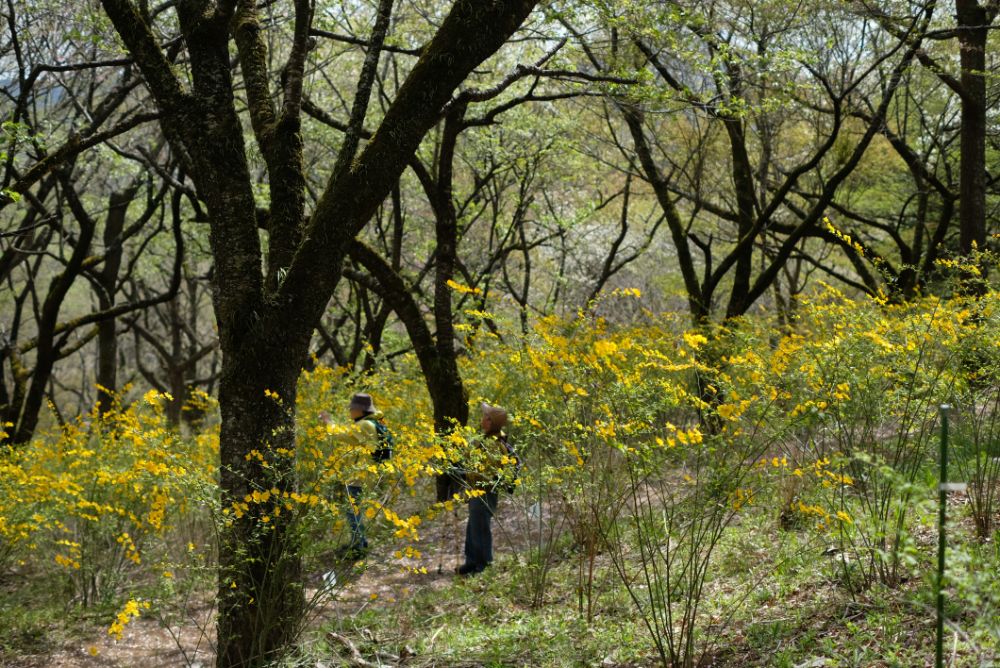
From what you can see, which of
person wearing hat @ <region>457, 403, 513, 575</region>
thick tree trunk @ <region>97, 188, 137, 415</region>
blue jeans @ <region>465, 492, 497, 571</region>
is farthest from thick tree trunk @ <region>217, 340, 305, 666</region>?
thick tree trunk @ <region>97, 188, 137, 415</region>

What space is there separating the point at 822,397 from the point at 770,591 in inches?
52.5

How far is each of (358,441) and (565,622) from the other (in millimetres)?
1673

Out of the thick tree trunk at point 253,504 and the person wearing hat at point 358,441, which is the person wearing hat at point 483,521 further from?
the thick tree trunk at point 253,504

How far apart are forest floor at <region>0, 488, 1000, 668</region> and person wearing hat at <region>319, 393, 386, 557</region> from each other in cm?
27

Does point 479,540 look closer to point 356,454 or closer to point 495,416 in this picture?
point 495,416

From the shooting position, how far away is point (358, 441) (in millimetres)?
5137

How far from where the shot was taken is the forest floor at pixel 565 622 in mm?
3596

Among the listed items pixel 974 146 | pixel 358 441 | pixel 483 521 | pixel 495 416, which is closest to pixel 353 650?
pixel 358 441

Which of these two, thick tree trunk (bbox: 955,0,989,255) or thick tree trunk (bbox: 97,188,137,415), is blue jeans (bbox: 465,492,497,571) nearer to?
thick tree trunk (bbox: 955,0,989,255)

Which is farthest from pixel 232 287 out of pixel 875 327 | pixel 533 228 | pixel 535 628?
pixel 533 228

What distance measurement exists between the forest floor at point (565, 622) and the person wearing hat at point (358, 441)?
0.88 feet

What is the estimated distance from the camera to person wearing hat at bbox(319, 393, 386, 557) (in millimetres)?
3706

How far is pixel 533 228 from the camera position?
16297 mm

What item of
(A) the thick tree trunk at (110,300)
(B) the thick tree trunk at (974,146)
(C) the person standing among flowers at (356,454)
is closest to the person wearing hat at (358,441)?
(C) the person standing among flowers at (356,454)
